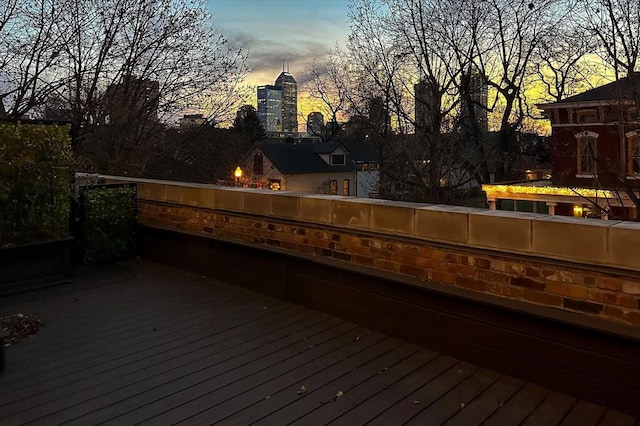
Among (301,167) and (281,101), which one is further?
(301,167)

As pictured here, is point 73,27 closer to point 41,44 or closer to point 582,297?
point 41,44

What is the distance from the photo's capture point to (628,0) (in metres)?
7.32

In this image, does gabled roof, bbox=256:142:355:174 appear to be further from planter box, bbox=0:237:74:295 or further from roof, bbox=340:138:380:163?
planter box, bbox=0:237:74:295

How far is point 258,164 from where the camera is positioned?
88.7 ft

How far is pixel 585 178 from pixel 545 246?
13094 mm

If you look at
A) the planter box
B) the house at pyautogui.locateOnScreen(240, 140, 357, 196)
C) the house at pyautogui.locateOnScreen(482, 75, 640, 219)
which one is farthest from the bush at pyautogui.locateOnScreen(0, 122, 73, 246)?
the house at pyautogui.locateOnScreen(240, 140, 357, 196)

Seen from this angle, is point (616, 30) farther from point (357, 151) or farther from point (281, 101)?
point (357, 151)

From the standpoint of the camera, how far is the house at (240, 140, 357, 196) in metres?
26.6

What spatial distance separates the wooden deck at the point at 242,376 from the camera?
86.1 inches

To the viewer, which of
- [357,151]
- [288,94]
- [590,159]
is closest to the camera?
[590,159]

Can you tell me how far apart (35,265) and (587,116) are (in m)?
13.6

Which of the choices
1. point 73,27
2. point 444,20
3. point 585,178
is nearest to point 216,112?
point 73,27

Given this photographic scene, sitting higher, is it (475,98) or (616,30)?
(475,98)

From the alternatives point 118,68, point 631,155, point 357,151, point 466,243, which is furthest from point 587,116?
point 357,151
